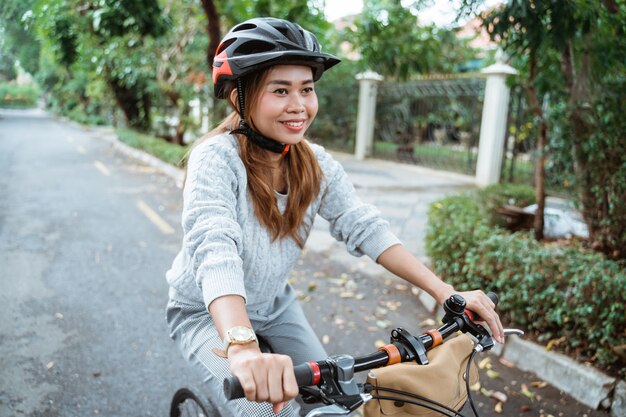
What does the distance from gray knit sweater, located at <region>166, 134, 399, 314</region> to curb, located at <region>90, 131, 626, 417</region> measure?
2.00 meters

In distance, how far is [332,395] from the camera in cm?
123

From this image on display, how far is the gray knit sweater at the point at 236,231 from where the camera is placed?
160cm

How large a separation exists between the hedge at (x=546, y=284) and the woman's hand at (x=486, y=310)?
1.86 meters

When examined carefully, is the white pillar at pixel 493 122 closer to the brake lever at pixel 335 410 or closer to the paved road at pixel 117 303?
the paved road at pixel 117 303

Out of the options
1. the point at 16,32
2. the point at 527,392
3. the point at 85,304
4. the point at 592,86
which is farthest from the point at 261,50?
the point at 592,86

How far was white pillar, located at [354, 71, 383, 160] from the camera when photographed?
14283 millimetres

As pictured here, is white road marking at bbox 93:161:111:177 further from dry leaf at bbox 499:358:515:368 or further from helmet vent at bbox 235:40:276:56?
helmet vent at bbox 235:40:276:56

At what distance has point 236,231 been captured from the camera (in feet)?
5.53

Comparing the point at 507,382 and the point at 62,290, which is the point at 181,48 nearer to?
the point at 62,290

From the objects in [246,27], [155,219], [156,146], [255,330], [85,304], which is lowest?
[85,304]

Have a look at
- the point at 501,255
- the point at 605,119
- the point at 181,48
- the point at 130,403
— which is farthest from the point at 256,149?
the point at 181,48

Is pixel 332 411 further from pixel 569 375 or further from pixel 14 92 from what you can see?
pixel 14 92

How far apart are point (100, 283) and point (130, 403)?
218cm

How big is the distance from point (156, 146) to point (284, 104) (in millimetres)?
13439
